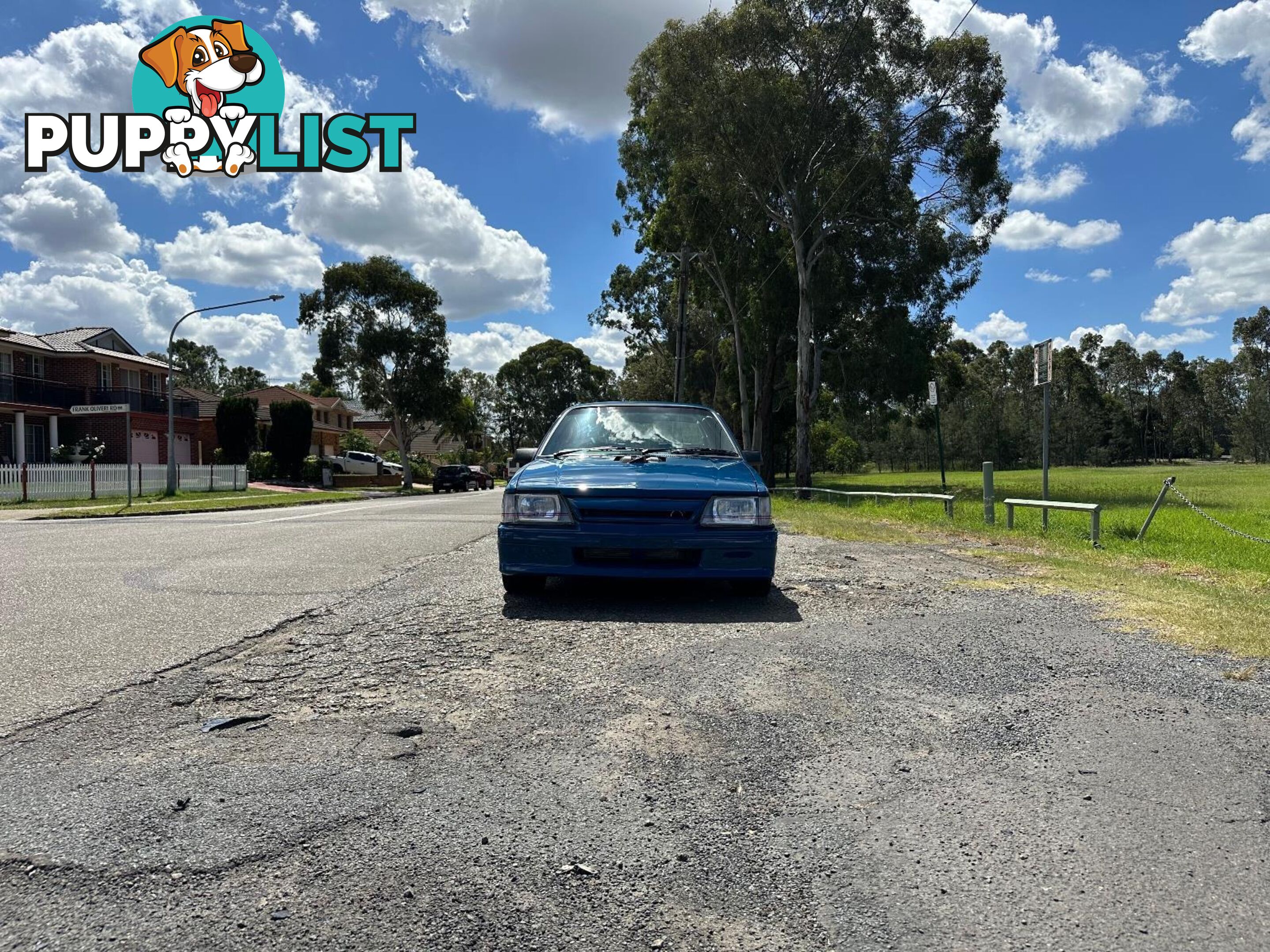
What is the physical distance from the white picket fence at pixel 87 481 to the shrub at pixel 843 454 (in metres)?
62.6

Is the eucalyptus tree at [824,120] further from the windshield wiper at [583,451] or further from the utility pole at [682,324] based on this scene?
the windshield wiper at [583,451]

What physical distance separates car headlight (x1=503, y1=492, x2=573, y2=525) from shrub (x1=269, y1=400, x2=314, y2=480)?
145ft

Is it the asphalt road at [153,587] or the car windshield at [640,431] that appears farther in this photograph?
the car windshield at [640,431]

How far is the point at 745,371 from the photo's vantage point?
1565 inches

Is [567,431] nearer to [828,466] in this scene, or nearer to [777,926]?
[777,926]

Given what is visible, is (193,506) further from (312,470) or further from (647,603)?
(647,603)

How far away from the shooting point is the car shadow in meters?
5.57

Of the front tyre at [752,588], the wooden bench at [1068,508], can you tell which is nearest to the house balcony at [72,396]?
the wooden bench at [1068,508]

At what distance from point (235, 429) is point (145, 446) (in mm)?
4364

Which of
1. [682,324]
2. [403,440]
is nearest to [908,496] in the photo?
[682,324]

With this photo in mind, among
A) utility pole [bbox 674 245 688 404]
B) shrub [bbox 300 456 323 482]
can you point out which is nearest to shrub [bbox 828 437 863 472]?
shrub [bbox 300 456 323 482]

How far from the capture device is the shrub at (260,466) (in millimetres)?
46219

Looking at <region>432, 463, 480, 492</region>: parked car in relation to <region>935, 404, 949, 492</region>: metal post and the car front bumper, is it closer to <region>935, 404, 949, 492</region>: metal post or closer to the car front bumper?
<region>935, 404, 949, 492</region>: metal post

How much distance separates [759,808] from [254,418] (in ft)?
161
